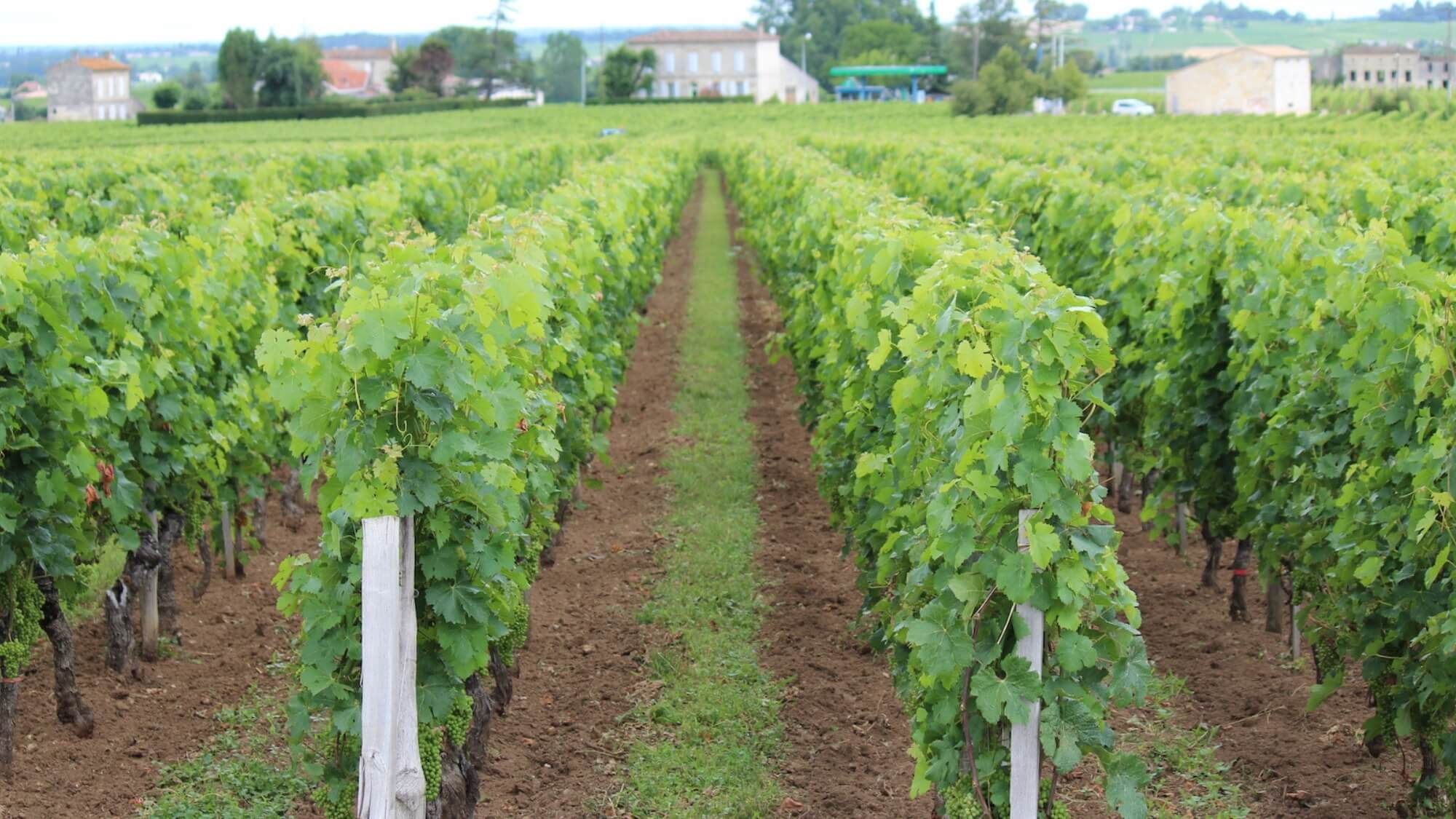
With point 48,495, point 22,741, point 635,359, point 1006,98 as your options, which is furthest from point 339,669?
point 1006,98

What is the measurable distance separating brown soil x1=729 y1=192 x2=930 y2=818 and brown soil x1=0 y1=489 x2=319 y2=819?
2.39m

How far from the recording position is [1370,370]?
5363mm

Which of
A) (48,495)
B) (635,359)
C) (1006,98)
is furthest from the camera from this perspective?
(1006,98)

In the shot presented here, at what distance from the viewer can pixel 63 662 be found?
18.7 ft

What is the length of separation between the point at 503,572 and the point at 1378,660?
3.15 m

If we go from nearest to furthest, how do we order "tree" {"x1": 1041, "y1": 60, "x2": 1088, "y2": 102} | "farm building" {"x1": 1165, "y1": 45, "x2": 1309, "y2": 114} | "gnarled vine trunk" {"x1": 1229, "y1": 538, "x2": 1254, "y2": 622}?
"gnarled vine trunk" {"x1": 1229, "y1": 538, "x2": 1254, "y2": 622} < "farm building" {"x1": 1165, "y1": 45, "x2": 1309, "y2": 114} < "tree" {"x1": 1041, "y1": 60, "x2": 1088, "y2": 102}

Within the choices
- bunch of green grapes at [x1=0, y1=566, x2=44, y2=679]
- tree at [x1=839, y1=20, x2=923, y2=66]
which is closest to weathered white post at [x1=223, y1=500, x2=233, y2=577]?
bunch of green grapes at [x1=0, y1=566, x2=44, y2=679]

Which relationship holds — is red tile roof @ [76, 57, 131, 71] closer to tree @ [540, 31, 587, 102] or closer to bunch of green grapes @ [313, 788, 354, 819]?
tree @ [540, 31, 587, 102]

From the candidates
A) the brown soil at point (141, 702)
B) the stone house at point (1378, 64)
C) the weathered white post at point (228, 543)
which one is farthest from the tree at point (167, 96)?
the brown soil at point (141, 702)

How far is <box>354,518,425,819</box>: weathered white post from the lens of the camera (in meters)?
4.04

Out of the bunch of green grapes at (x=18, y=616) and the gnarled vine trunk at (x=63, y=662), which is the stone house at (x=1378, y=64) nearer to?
the gnarled vine trunk at (x=63, y=662)

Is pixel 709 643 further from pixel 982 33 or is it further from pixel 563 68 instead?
pixel 563 68

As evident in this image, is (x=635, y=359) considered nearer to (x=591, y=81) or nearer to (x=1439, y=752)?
(x=1439, y=752)

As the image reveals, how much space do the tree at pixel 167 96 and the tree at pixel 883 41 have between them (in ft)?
205
